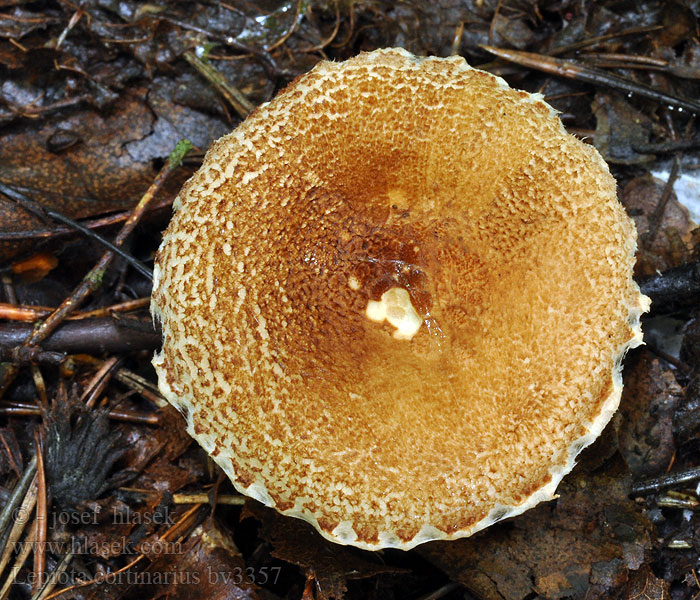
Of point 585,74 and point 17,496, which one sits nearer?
point 17,496

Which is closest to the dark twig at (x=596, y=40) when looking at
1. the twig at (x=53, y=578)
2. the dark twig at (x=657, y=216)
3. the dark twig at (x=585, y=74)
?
the dark twig at (x=585, y=74)

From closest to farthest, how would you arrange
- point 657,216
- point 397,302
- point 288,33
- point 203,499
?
point 397,302, point 203,499, point 657,216, point 288,33

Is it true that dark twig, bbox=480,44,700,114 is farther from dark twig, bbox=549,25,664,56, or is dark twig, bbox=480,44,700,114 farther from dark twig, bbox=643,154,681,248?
dark twig, bbox=643,154,681,248

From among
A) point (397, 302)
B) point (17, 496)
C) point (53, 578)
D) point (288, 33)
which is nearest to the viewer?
point (397, 302)

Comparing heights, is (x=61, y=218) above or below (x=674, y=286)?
below

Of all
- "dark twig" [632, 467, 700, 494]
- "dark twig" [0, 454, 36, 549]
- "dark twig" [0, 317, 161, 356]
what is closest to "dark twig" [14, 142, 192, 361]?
"dark twig" [0, 317, 161, 356]

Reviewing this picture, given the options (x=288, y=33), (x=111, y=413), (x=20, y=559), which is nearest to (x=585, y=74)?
(x=288, y=33)

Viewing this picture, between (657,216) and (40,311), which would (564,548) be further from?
(40,311)
